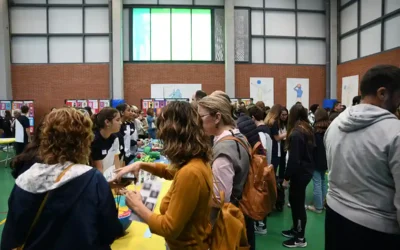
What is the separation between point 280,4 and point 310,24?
1.48m

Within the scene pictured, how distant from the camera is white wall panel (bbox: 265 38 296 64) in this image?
12773 mm

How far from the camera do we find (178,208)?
1.19 metres

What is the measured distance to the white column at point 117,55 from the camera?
11.8m

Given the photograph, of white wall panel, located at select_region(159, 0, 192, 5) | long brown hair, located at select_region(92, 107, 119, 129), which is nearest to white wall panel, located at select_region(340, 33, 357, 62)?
white wall panel, located at select_region(159, 0, 192, 5)

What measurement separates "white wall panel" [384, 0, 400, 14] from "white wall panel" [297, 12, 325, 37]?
3027 millimetres

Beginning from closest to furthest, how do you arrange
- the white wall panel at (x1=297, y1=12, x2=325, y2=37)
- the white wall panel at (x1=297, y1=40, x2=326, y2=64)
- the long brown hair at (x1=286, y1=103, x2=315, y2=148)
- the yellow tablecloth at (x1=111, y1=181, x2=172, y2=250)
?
1. the yellow tablecloth at (x1=111, y1=181, x2=172, y2=250)
2. the long brown hair at (x1=286, y1=103, x2=315, y2=148)
3. the white wall panel at (x1=297, y1=12, x2=325, y2=37)
4. the white wall panel at (x1=297, y1=40, x2=326, y2=64)

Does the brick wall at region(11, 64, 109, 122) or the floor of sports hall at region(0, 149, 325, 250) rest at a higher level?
the brick wall at region(11, 64, 109, 122)

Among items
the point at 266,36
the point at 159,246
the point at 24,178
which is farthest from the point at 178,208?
Answer: the point at 266,36

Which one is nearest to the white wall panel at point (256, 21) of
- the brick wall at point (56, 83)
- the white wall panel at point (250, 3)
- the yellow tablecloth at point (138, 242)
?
the white wall panel at point (250, 3)

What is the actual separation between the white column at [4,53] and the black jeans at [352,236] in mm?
12927

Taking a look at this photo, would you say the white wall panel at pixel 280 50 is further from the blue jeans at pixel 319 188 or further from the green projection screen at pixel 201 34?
the blue jeans at pixel 319 188

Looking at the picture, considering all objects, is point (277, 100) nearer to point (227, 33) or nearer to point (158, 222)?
point (227, 33)

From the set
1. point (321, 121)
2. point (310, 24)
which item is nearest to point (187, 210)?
point (321, 121)

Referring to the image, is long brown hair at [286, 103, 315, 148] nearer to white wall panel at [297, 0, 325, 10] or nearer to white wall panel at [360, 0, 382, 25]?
white wall panel at [360, 0, 382, 25]
